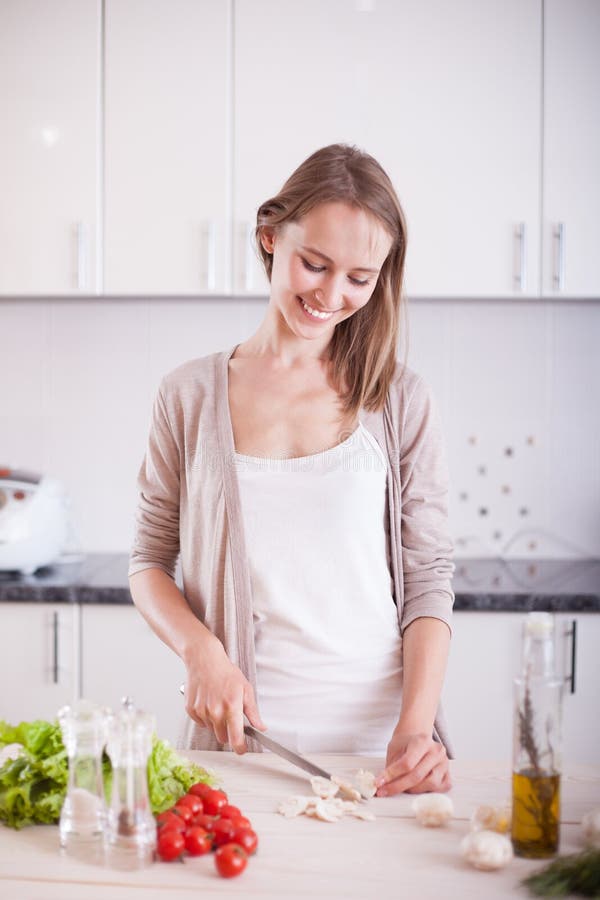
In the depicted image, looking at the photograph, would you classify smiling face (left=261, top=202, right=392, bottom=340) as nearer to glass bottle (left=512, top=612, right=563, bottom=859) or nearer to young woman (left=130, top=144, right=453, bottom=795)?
young woman (left=130, top=144, right=453, bottom=795)

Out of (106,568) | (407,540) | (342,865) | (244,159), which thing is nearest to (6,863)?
(342,865)

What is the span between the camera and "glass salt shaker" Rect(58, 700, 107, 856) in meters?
0.96

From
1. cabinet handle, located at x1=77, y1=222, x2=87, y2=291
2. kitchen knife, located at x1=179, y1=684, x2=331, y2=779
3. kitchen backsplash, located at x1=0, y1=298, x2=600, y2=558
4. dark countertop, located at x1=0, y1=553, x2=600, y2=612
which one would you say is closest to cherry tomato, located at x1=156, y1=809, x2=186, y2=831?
kitchen knife, located at x1=179, y1=684, x2=331, y2=779

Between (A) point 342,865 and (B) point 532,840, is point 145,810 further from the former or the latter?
(B) point 532,840

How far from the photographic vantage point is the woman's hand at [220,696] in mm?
1208

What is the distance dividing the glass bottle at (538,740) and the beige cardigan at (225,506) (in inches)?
18.4

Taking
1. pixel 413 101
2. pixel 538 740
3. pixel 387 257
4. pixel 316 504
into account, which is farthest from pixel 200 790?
pixel 413 101

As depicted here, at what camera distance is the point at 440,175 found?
96.0 inches

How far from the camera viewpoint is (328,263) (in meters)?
1.35

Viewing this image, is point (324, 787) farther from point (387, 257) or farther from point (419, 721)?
point (387, 257)

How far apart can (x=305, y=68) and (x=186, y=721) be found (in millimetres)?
1625

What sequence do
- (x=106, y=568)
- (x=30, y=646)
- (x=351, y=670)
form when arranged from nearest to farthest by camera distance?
(x=351, y=670)
(x=30, y=646)
(x=106, y=568)

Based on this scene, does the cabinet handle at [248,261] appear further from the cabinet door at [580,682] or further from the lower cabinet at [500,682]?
the cabinet door at [580,682]

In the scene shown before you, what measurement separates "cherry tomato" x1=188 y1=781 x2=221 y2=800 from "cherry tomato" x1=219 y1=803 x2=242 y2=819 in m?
0.04
